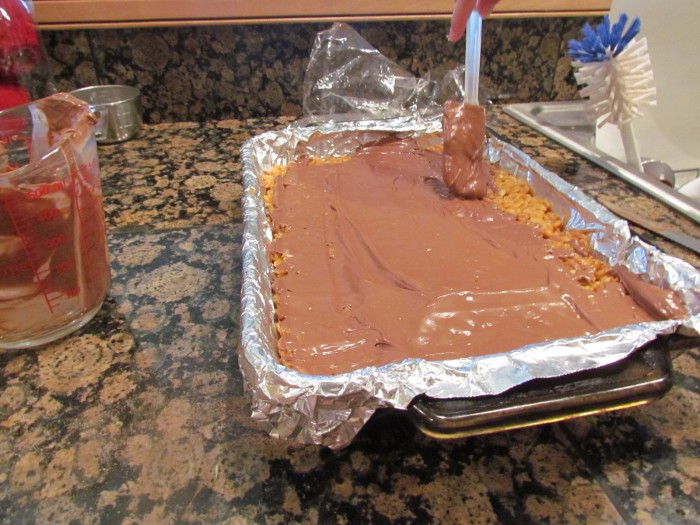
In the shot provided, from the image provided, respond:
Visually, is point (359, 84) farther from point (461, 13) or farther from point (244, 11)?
point (461, 13)

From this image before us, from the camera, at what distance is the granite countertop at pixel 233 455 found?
52 centimetres

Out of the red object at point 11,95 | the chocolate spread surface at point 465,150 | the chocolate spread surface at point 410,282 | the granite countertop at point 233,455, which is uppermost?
the red object at point 11,95

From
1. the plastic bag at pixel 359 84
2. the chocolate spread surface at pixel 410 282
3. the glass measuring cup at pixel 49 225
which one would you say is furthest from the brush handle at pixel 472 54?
the glass measuring cup at pixel 49 225

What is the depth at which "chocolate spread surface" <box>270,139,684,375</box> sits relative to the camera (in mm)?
647

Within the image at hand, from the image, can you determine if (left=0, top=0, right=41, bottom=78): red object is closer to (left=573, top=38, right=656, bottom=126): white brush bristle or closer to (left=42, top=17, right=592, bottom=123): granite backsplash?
(left=42, top=17, right=592, bottom=123): granite backsplash

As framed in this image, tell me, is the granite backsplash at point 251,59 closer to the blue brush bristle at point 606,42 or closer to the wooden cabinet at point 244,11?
the wooden cabinet at point 244,11

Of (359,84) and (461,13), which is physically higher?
(461,13)

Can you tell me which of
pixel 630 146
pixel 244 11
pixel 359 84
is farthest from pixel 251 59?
pixel 630 146

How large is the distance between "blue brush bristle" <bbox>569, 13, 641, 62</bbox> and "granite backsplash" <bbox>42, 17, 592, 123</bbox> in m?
0.32

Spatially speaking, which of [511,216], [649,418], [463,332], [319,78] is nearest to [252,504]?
[463,332]

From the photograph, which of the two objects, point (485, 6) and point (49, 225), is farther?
point (485, 6)

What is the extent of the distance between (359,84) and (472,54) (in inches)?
18.4

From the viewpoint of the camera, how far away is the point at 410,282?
75 cm

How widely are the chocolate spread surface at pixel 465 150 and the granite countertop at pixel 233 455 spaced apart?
0.46m
